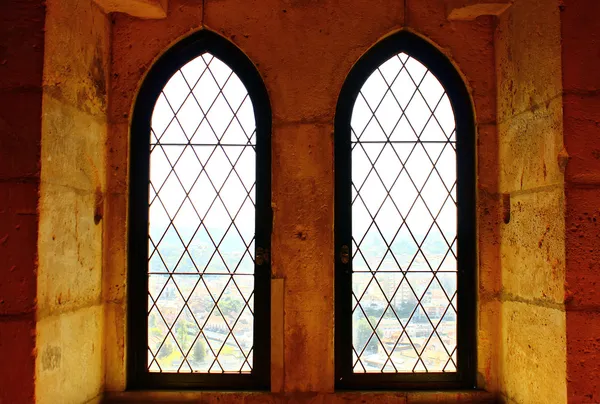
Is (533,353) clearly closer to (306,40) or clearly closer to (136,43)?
(306,40)

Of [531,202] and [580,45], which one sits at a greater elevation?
[580,45]

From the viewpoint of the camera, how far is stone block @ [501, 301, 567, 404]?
7.89 feet

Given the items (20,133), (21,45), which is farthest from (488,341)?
(21,45)

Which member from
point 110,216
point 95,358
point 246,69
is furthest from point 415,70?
point 95,358

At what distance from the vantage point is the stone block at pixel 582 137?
2.36m

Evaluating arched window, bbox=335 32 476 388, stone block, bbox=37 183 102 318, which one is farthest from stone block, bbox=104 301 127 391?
arched window, bbox=335 32 476 388

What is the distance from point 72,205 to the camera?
2.66m

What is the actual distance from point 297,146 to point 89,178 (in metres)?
1.17

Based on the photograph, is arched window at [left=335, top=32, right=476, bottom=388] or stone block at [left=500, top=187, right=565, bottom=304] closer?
stone block at [left=500, top=187, right=565, bottom=304]

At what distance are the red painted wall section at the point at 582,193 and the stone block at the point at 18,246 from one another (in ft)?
7.90

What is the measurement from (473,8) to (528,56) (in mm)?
462

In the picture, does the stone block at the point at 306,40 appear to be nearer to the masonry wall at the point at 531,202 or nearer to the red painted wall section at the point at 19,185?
the masonry wall at the point at 531,202

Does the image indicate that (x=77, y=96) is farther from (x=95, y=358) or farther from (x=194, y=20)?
(x=95, y=358)

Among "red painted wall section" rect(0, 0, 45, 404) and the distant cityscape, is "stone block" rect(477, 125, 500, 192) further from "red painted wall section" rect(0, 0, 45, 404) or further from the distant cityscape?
"red painted wall section" rect(0, 0, 45, 404)
